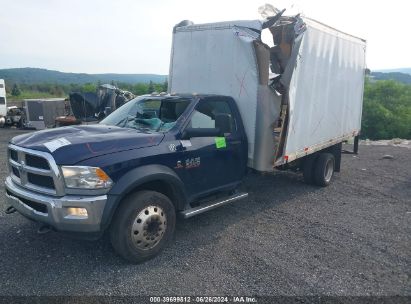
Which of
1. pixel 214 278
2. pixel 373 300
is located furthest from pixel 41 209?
pixel 373 300

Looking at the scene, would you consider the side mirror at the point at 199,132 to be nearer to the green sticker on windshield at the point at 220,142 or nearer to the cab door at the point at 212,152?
the cab door at the point at 212,152

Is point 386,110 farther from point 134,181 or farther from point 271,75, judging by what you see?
point 134,181

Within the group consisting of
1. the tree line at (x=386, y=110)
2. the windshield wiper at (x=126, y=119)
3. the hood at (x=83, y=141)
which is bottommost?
the hood at (x=83, y=141)

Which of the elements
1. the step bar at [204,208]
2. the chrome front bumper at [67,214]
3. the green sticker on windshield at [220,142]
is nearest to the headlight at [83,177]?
the chrome front bumper at [67,214]

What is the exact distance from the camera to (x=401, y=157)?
12383 mm

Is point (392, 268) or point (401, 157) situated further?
point (401, 157)

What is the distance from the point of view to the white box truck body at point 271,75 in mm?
5684

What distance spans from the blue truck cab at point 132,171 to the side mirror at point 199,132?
0.01 m

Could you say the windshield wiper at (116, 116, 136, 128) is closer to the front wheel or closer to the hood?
the hood

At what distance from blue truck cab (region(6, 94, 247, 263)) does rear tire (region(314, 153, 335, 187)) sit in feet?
9.62

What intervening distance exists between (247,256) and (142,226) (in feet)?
4.59

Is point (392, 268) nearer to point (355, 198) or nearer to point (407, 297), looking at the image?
point (407, 297)

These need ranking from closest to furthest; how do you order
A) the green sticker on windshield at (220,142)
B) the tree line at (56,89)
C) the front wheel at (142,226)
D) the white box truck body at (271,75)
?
the front wheel at (142,226) < the green sticker on windshield at (220,142) < the white box truck body at (271,75) < the tree line at (56,89)

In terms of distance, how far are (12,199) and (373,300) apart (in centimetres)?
424
